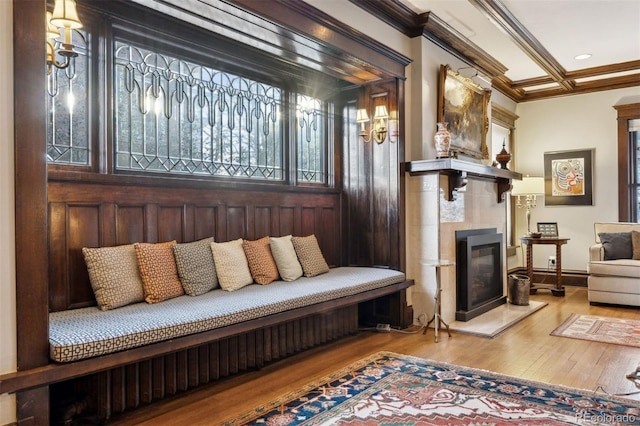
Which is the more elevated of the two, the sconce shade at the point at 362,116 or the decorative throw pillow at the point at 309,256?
the sconce shade at the point at 362,116

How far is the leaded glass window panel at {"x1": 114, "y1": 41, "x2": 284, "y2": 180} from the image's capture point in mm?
3137

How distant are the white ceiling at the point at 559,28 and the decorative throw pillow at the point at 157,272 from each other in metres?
2.97

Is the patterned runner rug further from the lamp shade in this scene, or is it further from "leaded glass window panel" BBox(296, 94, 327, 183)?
"leaded glass window panel" BBox(296, 94, 327, 183)

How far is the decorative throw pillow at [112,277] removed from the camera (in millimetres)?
2613

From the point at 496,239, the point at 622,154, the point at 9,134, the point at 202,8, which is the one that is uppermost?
the point at 202,8

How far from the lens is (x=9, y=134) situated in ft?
6.08

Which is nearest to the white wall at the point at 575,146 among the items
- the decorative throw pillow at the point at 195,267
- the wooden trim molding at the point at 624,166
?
the wooden trim molding at the point at 624,166

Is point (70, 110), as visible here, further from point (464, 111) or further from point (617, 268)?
point (617, 268)

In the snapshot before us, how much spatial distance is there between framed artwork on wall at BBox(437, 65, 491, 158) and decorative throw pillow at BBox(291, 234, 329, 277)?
183 cm

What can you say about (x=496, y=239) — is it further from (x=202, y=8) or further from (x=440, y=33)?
(x=202, y=8)

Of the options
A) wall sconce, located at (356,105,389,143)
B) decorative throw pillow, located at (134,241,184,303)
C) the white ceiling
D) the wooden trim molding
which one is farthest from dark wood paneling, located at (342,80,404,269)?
the wooden trim molding

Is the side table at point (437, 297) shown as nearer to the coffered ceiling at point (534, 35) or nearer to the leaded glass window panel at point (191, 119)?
the leaded glass window panel at point (191, 119)

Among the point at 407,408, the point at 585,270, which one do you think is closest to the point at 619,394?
the point at 407,408

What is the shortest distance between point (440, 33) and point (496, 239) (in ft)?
7.70
